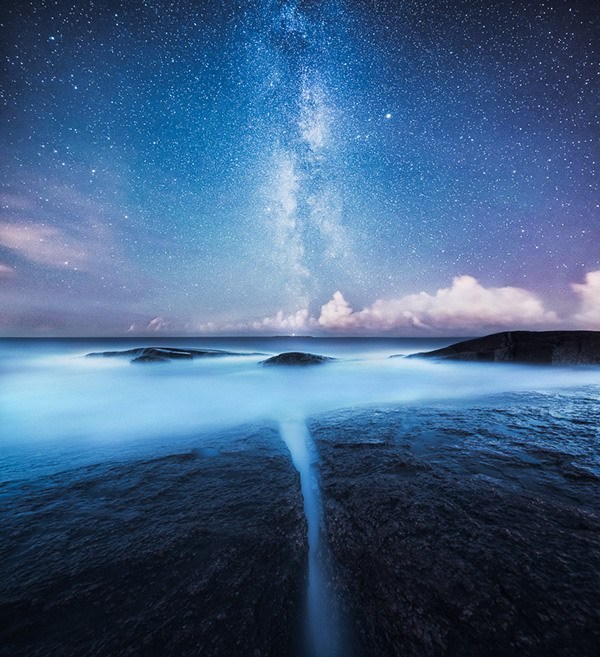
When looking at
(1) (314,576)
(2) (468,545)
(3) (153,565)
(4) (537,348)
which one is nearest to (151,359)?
(3) (153,565)

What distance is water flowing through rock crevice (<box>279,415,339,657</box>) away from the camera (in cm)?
139

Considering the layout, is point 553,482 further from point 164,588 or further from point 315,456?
point 164,588

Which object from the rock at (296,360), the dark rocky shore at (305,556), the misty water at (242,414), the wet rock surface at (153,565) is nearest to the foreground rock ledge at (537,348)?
the misty water at (242,414)

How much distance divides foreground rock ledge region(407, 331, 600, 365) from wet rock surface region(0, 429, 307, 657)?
39.8 ft

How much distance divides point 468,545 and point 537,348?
12623mm

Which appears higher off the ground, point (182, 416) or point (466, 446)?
point (466, 446)

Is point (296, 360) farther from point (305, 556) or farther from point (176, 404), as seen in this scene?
point (305, 556)

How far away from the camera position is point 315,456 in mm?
3270

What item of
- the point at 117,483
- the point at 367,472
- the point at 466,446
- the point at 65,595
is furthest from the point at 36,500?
the point at 466,446

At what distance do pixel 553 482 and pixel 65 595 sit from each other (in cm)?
320

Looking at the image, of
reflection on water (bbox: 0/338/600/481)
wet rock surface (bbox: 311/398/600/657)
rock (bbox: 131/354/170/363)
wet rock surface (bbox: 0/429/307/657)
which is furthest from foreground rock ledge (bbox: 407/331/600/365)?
rock (bbox: 131/354/170/363)

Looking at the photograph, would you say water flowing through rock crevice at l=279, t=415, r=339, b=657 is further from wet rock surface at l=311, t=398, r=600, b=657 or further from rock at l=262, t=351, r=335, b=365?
rock at l=262, t=351, r=335, b=365

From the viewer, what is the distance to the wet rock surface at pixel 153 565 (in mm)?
1273

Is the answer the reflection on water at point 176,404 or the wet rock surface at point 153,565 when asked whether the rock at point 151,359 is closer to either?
the reflection on water at point 176,404
